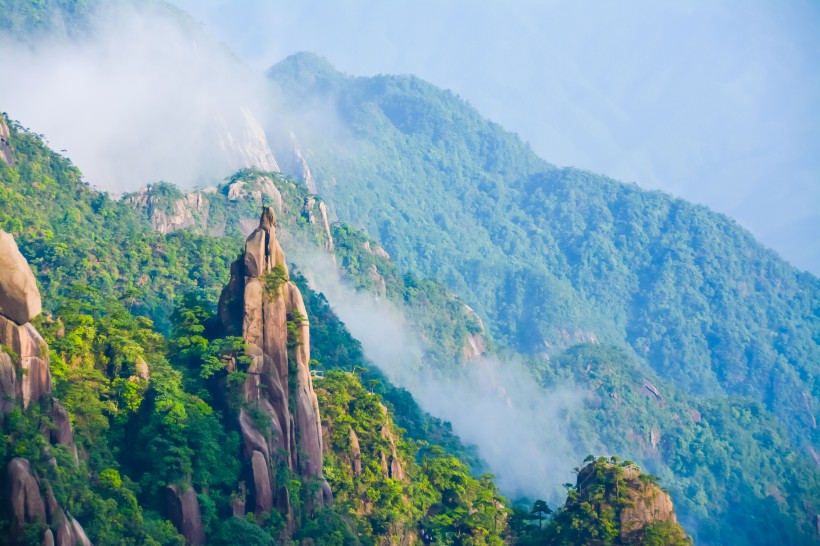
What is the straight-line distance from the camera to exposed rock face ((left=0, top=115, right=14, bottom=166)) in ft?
337

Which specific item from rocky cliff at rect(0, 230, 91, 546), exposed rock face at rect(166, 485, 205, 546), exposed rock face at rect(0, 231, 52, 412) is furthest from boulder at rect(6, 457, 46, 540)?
exposed rock face at rect(166, 485, 205, 546)

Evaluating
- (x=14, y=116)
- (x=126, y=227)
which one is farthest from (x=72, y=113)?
(x=126, y=227)

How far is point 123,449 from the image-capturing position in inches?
2194

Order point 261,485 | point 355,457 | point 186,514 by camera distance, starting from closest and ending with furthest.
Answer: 1. point 186,514
2. point 261,485
3. point 355,457

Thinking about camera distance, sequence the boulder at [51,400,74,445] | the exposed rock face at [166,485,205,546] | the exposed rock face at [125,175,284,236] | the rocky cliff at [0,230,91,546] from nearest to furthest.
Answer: the rocky cliff at [0,230,91,546] → the boulder at [51,400,74,445] → the exposed rock face at [166,485,205,546] → the exposed rock face at [125,175,284,236]

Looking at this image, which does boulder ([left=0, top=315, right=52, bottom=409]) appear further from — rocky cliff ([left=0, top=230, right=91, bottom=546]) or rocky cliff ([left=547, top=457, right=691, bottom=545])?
rocky cliff ([left=547, top=457, right=691, bottom=545])

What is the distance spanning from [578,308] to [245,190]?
70.6 metres

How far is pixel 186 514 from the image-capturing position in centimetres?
5334

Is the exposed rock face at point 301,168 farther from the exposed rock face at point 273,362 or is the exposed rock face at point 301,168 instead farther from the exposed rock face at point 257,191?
the exposed rock face at point 273,362

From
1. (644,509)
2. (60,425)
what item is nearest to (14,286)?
(60,425)

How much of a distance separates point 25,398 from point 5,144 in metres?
60.2

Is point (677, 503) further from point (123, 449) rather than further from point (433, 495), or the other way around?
point (123, 449)

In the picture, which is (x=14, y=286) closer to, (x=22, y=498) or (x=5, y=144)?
(x=22, y=498)

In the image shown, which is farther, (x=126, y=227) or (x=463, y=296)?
(x=463, y=296)
